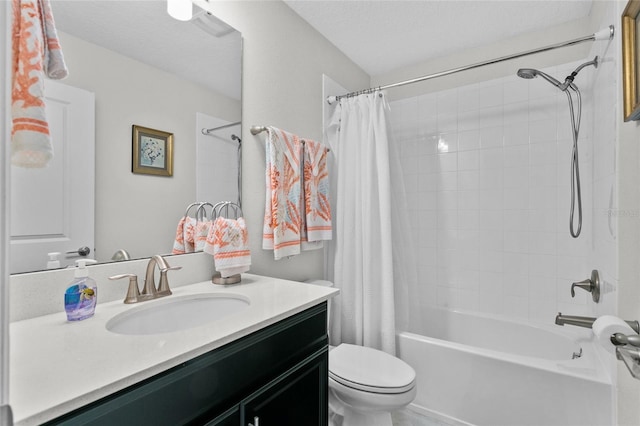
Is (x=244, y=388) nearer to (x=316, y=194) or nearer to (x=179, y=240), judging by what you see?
(x=179, y=240)

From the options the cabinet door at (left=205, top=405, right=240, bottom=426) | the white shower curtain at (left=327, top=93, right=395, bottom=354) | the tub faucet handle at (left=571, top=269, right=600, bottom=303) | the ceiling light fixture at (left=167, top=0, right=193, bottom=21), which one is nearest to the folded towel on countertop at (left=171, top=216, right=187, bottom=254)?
the cabinet door at (left=205, top=405, right=240, bottom=426)

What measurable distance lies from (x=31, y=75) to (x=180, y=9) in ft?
2.95

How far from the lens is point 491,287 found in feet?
7.45

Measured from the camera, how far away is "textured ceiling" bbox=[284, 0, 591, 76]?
6.00 feet

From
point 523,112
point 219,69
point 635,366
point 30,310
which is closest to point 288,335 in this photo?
point 30,310

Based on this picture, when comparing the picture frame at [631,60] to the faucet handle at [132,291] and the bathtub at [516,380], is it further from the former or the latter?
the faucet handle at [132,291]

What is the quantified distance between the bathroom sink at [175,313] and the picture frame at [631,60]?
1.34 m

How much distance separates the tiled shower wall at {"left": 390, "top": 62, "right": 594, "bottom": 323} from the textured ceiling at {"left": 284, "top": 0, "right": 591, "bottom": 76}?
12.5 inches

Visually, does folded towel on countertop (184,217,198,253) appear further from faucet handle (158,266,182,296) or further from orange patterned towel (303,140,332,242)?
orange patterned towel (303,140,332,242)

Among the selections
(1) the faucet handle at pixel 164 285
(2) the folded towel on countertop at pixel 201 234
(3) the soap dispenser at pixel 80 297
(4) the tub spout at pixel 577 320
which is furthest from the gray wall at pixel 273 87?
(4) the tub spout at pixel 577 320

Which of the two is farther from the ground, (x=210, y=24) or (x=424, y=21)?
(x=424, y=21)

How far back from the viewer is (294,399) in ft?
3.26

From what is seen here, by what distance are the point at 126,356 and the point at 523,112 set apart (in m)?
2.57

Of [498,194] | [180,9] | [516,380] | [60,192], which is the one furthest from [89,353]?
[498,194]
